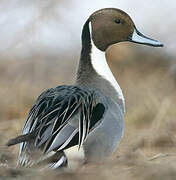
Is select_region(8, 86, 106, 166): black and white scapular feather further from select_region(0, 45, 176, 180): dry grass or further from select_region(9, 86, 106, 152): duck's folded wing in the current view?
select_region(0, 45, 176, 180): dry grass

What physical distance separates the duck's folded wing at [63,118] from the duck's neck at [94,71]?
26cm

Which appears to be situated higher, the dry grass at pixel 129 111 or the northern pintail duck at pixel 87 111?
the northern pintail duck at pixel 87 111

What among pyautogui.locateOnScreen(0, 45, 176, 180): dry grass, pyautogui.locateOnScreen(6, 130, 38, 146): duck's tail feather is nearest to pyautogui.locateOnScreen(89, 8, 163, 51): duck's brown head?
pyautogui.locateOnScreen(0, 45, 176, 180): dry grass

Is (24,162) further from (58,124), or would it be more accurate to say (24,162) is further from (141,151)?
(141,151)

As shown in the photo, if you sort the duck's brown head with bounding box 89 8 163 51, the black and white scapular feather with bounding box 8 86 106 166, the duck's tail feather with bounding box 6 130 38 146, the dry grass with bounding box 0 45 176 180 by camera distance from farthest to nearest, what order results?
the duck's brown head with bounding box 89 8 163 51 < the black and white scapular feather with bounding box 8 86 106 166 < the duck's tail feather with bounding box 6 130 38 146 < the dry grass with bounding box 0 45 176 180

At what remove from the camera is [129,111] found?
25.4 feet

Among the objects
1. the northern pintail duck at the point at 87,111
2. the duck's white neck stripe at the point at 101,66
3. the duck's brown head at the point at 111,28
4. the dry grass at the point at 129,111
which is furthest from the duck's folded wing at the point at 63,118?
the duck's brown head at the point at 111,28

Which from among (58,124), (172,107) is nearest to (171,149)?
(172,107)

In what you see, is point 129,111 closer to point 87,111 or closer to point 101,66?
point 101,66

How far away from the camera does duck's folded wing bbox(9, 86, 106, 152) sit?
4.00 m

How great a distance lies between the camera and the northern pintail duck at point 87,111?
4008 mm

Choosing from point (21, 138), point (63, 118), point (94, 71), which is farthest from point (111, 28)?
point (21, 138)

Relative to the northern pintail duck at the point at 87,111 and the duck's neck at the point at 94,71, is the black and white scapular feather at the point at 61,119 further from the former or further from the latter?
the duck's neck at the point at 94,71

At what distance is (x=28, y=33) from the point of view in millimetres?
5164
